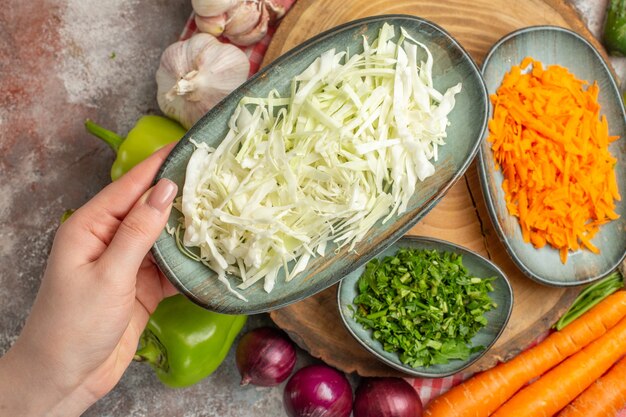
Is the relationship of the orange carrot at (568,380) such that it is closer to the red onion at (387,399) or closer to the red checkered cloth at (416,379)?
the red checkered cloth at (416,379)

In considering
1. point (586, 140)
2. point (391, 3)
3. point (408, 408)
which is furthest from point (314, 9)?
point (408, 408)

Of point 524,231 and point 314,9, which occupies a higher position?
point 314,9

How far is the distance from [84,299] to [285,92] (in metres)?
0.98

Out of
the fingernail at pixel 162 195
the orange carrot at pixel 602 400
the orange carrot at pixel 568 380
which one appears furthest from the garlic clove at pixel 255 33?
the orange carrot at pixel 602 400

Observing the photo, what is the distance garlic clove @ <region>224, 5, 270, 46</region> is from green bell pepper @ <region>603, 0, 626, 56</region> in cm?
157

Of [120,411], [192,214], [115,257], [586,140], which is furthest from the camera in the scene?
[120,411]

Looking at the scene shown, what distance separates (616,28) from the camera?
2.75m

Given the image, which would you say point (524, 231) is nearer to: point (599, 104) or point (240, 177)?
point (599, 104)

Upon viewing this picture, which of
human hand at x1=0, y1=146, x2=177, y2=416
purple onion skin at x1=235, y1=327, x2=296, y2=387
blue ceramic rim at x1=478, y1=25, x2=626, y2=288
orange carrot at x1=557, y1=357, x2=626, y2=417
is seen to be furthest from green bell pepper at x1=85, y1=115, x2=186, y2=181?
orange carrot at x1=557, y1=357, x2=626, y2=417

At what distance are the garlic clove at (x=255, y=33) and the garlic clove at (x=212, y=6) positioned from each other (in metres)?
0.13

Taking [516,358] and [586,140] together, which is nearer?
[586,140]

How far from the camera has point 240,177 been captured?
2.09 m

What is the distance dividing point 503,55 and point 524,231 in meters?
0.75

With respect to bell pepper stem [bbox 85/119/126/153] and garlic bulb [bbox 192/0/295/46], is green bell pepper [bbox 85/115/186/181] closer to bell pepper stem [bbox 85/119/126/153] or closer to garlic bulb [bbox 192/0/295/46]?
bell pepper stem [bbox 85/119/126/153]
